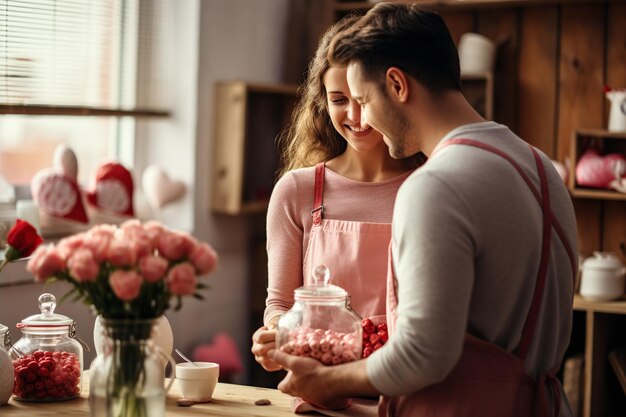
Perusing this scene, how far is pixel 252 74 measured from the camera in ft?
12.0

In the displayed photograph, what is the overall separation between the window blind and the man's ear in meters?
1.59

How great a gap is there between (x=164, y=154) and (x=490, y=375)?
2.21m

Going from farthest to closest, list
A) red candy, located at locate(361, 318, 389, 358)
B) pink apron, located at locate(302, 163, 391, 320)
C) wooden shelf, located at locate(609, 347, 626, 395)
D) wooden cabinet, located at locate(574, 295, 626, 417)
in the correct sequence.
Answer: wooden cabinet, located at locate(574, 295, 626, 417), wooden shelf, located at locate(609, 347, 626, 395), pink apron, located at locate(302, 163, 391, 320), red candy, located at locate(361, 318, 389, 358)

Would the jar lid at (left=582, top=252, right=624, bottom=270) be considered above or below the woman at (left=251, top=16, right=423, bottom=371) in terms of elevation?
below

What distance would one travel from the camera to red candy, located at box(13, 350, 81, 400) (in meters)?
1.75

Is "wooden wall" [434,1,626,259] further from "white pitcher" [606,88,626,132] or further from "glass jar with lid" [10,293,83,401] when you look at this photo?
"glass jar with lid" [10,293,83,401]

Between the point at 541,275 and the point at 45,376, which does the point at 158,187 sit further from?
the point at 541,275

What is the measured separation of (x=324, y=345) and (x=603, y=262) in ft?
6.86

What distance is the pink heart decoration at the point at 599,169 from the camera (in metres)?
3.33

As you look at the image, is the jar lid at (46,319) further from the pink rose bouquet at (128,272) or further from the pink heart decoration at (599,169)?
the pink heart decoration at (599,169)

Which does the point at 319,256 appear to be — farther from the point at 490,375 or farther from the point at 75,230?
the point at 75,230

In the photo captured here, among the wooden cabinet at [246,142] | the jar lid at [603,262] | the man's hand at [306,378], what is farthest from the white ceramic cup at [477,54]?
the man's hand at [306,378]

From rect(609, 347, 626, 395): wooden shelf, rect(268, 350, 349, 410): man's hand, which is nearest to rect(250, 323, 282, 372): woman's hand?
rect(268, 350, 349, 410): man's hand

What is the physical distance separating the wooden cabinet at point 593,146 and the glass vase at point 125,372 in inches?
94.3
